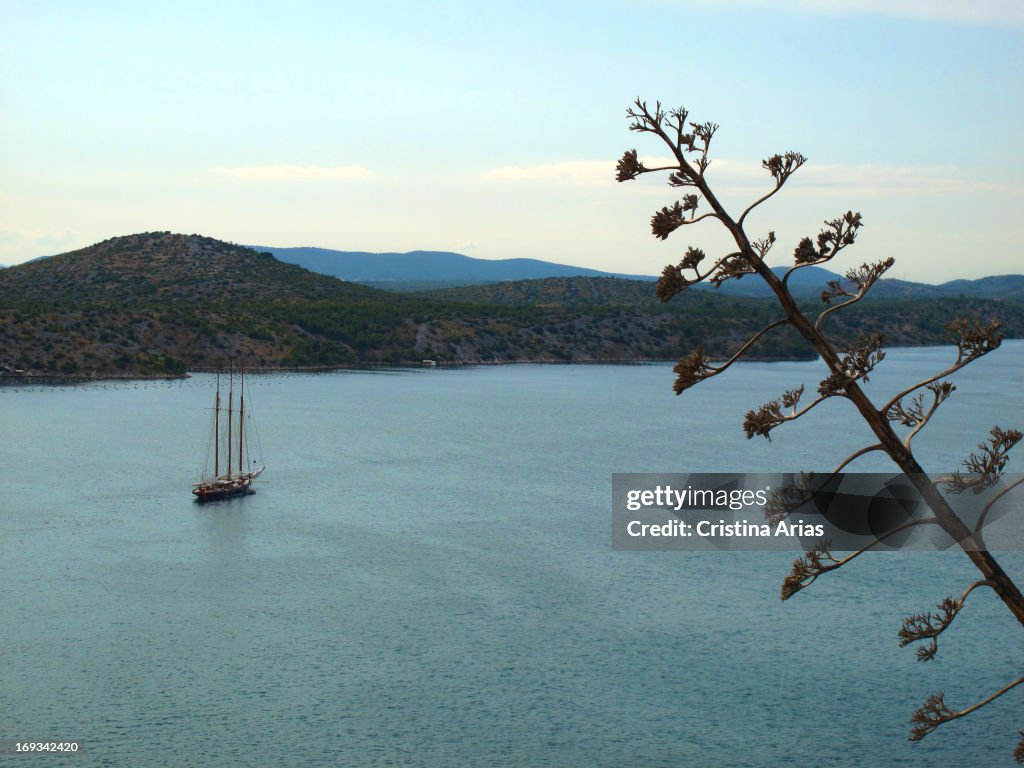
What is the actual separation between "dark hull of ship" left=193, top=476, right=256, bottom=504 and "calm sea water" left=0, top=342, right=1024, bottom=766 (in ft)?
4.50

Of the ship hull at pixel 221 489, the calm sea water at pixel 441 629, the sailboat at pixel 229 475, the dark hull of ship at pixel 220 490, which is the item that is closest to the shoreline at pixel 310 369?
the calm sea water at pixel 441 629

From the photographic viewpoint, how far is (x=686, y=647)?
152 feet

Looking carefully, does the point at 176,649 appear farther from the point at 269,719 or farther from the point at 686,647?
the point at 686,647

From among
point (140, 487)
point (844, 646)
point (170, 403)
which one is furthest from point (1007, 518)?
point (170, 403)

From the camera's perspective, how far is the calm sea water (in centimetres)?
3753

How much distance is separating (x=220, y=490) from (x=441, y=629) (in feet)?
111

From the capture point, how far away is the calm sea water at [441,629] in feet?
123

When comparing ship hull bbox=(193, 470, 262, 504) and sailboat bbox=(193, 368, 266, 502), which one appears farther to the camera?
sailboat bbox=(193, 368, 266, 502)
